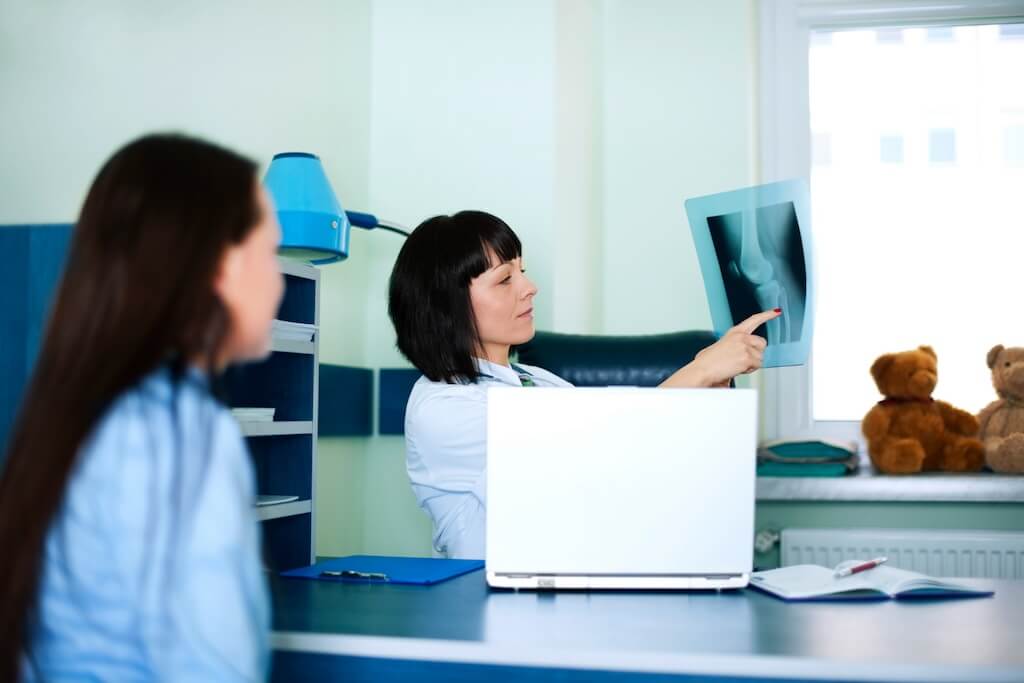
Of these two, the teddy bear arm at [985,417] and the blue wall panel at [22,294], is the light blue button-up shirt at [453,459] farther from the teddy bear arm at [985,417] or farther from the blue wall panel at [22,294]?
the teddy bear arm at [985,417]

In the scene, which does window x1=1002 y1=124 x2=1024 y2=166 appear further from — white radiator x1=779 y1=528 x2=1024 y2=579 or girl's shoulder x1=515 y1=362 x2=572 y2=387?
girl's shoulder x1=515 y1=362 x2=572 y2=387

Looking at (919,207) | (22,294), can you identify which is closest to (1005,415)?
(919,207)

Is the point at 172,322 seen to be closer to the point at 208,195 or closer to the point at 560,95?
the point at 208,195

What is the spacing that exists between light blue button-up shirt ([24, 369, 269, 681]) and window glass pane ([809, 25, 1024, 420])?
8.33 feet

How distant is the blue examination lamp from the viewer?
6.66 ft

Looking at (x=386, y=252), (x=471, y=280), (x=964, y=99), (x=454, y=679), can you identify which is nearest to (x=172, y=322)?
(x=454, y=679)

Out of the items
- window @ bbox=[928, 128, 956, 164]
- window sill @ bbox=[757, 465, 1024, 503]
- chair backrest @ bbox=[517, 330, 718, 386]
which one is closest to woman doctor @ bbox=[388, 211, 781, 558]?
chair backrest @ bbox=[517, 330, 718, 386]

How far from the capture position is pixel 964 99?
3049 mm

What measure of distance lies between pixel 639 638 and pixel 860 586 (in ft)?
1.28

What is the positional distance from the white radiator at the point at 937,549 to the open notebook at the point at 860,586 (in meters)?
1.42

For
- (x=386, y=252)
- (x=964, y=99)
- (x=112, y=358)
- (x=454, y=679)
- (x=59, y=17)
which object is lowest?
(x=454, y=679)

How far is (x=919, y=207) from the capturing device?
3.05 meters

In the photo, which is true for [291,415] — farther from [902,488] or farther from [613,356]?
[902,488]

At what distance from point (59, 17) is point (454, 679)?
150 cm
